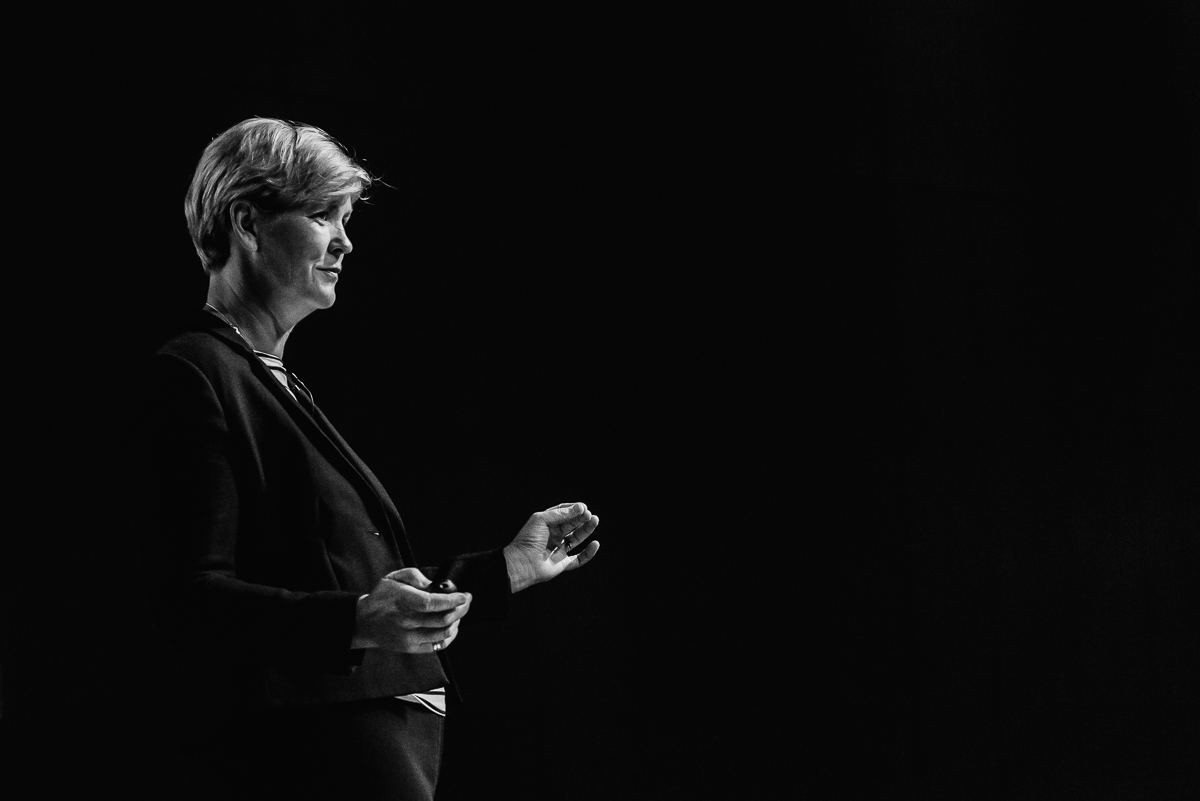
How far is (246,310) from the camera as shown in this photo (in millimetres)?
1340

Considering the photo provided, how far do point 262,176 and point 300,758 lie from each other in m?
0.64

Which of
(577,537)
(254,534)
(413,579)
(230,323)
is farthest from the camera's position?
(577,537)

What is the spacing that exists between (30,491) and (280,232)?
111 cm

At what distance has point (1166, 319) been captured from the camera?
4000 millimetres

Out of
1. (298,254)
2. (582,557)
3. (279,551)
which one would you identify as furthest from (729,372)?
(279,551)

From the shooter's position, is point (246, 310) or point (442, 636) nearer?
point (442, 636)

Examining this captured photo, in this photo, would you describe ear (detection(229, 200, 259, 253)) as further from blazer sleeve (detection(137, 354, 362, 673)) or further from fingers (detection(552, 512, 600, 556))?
fingers (detection(552, 512, 600, 556))

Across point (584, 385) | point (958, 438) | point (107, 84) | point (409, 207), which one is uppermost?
point (107, 84)

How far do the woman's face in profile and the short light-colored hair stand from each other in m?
0.01

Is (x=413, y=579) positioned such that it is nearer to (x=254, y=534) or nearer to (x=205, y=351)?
(x=254, y=534)

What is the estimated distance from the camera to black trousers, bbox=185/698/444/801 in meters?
1.13

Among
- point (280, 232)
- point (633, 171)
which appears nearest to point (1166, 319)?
point (633, 171)

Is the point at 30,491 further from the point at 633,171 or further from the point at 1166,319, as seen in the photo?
the point at 1166,319

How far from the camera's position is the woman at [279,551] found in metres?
1.07
